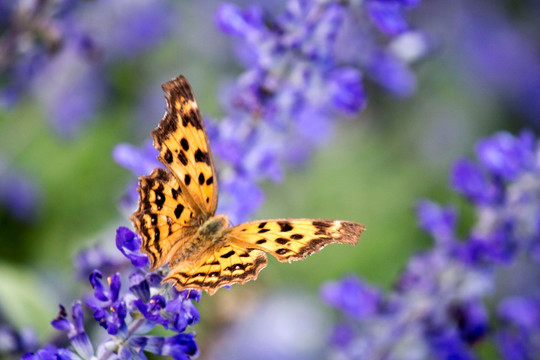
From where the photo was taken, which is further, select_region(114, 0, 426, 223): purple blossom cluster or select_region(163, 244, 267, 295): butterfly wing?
select_region(114, 0, 426, 223): purple blossom cluster

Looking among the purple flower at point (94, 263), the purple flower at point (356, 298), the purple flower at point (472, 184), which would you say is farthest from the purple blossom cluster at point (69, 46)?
the purple flower at point (472, 184)

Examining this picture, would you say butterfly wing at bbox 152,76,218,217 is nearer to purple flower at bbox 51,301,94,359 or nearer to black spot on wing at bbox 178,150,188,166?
black spot on wing at bbox 178,150,188,166

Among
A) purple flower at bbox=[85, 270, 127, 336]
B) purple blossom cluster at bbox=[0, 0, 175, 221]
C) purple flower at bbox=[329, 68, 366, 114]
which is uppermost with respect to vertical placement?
purple blossom cluster at bbox=[0, 0, 175, 221]

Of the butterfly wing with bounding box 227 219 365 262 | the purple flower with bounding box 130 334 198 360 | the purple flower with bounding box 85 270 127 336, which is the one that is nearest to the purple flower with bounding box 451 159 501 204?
the butterfly wing with bounding box 227 219 365 262

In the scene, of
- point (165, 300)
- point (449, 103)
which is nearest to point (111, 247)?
point (165, 300)

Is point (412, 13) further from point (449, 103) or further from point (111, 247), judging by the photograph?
point (111, 247)

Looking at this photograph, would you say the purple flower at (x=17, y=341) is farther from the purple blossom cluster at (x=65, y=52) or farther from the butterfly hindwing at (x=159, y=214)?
the purple blossom cluster at (x=65, y=52)
